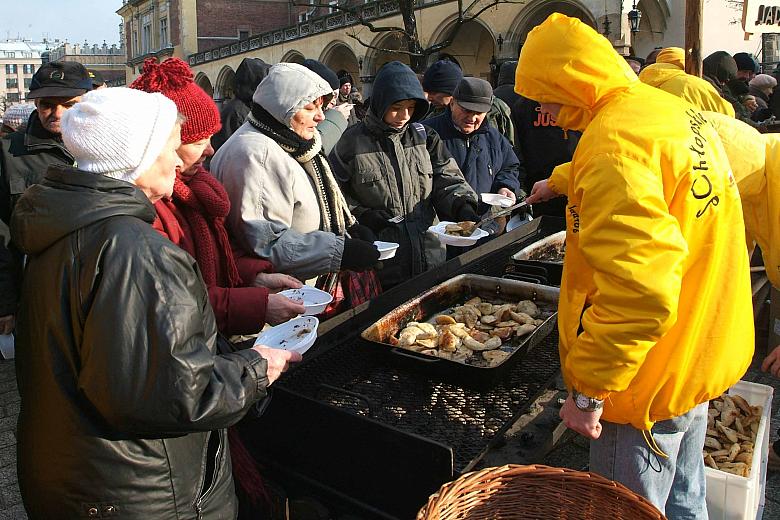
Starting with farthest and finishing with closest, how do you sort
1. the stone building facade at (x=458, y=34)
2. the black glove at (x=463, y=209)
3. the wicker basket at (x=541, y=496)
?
the stone building facade at (x=458, y=34)
the black glove at (x=463, y=209)
the wicker basket at (x=541, y=496)

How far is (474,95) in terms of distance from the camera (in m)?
4.41

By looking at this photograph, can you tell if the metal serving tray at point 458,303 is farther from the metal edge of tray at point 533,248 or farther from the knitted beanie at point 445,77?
the knitted beanie at point 445,77

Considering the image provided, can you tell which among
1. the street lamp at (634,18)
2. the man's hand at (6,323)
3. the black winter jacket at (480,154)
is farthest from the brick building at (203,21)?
the man's hand at (6,323)

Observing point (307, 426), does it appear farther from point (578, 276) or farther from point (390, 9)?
point (390, 9)

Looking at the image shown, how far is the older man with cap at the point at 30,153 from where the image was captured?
3.34m

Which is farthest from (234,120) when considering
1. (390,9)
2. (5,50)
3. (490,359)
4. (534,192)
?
(5,50)

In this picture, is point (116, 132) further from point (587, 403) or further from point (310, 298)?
point (587, 403)

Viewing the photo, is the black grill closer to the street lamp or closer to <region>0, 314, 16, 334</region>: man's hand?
<region>0, 314, 16, 334</region>: man's hand

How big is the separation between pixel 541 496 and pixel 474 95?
10.5 feet

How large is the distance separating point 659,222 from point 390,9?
2412 centimetres

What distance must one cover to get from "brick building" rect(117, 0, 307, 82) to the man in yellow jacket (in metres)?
43.1

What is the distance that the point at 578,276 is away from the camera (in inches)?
70.6

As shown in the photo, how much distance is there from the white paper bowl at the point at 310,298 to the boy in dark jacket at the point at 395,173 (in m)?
1.12

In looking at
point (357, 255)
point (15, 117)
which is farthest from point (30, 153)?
point (357, 255)
